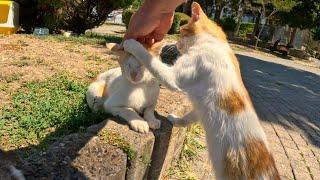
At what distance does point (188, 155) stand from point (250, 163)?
5.85 feet

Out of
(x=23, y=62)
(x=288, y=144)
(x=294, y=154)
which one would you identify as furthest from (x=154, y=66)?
(x=23, y=62)

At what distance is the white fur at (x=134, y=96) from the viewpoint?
359 centimetres

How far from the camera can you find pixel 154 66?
3.40 m

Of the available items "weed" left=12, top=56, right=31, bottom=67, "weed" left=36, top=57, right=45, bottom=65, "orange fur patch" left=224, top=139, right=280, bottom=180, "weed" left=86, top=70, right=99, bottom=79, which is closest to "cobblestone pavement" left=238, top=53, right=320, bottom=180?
"orange fur patch" left=224, top=139, right=280, bottom=180

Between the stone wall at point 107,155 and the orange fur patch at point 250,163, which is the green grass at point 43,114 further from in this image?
the orange fur patch at point 250,163

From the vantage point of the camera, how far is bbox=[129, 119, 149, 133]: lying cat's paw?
3.45 meters

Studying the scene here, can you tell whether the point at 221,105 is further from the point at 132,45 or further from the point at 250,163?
the point at 132,45

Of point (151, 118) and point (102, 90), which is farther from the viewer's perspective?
point (102, 90)

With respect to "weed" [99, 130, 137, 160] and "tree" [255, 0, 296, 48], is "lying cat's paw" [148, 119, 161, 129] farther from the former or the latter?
"tree" [255, 0, 296, 48]

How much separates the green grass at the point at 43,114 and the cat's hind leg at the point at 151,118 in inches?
19.7

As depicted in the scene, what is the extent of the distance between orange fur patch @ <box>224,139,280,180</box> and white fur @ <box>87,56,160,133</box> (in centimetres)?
71

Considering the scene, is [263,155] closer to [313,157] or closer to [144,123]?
[144,123]

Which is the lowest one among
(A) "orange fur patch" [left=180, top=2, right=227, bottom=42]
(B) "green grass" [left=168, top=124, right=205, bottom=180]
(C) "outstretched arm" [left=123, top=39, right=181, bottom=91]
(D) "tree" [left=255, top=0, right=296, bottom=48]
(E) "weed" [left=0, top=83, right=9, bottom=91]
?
(B) "green grass" [left=168, top=124, right=205, bottom=180]

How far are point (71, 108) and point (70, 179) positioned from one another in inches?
92.2
